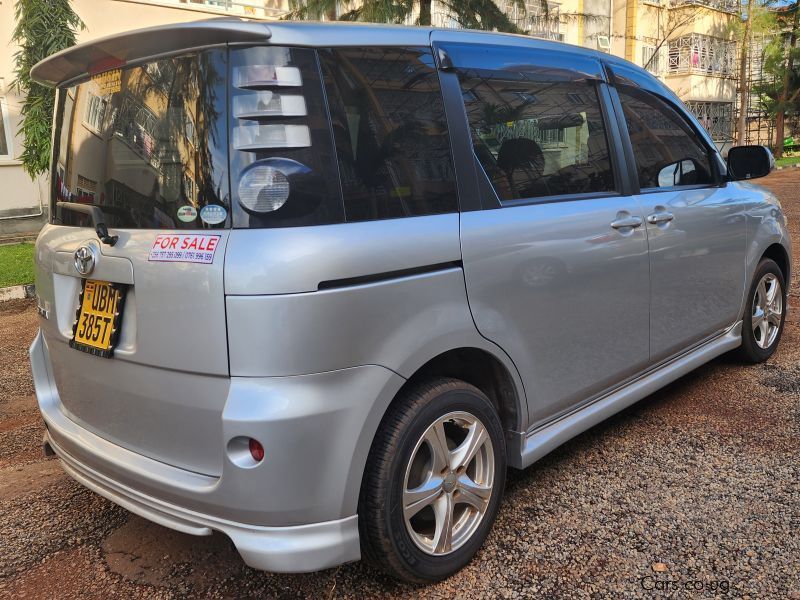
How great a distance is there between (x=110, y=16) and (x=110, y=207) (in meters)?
13.4

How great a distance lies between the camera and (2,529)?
278 centimetres

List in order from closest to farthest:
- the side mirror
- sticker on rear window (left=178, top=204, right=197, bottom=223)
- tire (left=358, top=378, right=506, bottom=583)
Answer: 1. sticker on rear window (left=178, top=204, right=197, bottom=223)
2. tire (left=358, top=378, right=506, bottom=583)
3. the side mirror

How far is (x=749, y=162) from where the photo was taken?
3920 millimetres

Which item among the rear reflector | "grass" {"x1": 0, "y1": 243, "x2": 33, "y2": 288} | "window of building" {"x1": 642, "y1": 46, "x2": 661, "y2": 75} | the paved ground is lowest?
the paved ground

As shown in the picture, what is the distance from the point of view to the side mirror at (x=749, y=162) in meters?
3.87

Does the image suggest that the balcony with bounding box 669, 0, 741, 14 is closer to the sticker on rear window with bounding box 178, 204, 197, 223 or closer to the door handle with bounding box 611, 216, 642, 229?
the door handle with bounding box 611, 216, 642, 229

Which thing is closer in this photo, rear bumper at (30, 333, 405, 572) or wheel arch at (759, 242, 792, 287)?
rear bumper at (30, 333, 405, 572)

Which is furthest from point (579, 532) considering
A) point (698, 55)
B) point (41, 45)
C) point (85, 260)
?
point (698, 55)

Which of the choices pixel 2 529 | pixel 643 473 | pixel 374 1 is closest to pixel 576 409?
pixel 643 473

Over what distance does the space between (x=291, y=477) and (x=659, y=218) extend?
7.34ft

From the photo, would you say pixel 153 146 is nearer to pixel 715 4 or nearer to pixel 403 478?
pixel 403 478

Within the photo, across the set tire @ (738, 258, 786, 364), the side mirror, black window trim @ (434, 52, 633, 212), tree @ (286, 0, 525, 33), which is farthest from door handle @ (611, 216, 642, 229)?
tree @ (286, 0, 525, 33)

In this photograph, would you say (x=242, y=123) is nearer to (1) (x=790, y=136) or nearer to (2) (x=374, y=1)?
(2) (x=374, y=1)

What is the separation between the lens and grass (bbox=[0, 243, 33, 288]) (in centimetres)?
769
